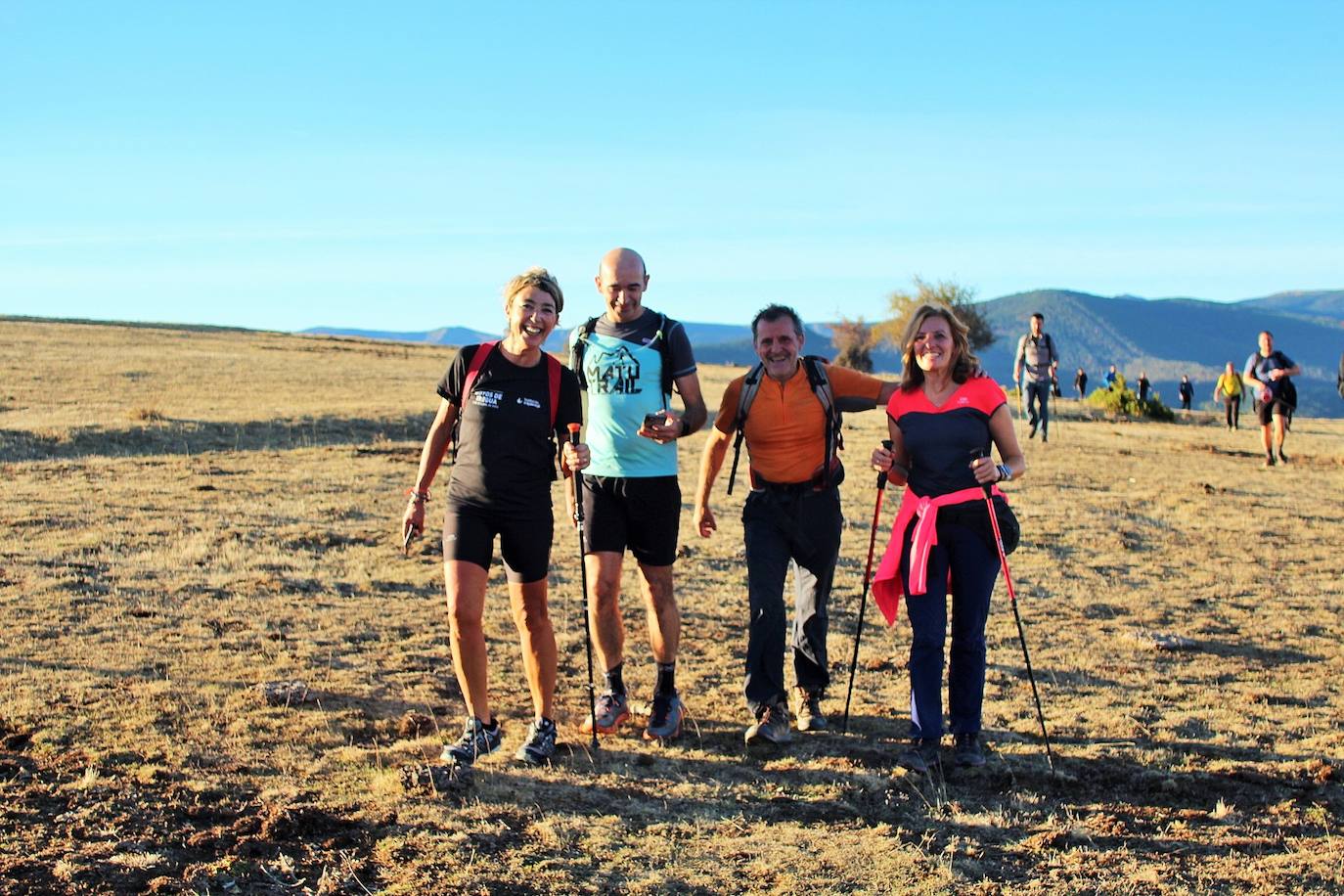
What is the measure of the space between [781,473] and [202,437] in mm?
16123

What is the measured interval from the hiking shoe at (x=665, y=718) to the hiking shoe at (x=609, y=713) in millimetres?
153

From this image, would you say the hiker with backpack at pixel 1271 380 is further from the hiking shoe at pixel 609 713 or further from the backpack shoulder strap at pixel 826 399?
the hiking shoe at pixel 609 713

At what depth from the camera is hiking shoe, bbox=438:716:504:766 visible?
5.93m

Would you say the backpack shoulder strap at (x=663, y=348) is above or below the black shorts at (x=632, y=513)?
above

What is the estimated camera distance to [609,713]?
6.52 meters

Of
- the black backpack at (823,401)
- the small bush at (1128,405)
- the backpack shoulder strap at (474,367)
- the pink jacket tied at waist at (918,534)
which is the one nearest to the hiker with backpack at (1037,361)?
the black backpack at (823,401)

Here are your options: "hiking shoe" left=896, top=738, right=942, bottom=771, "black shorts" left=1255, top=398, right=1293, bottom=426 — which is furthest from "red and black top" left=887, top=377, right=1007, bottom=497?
"black shorts" left=1255, top=398, right=1293, bottom=426

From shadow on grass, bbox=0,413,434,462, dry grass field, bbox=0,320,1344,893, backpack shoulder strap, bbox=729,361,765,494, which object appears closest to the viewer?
dry grass field, bbox=0,320,1344,893

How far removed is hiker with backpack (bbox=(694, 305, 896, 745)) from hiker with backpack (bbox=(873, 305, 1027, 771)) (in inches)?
15.3

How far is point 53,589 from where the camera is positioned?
359 inches

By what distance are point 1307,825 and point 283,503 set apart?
10.3 meters

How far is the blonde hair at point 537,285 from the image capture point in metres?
5.91

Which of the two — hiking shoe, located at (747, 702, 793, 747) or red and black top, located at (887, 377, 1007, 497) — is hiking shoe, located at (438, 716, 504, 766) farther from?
red and black top, located at (887, 377, 1007, 497)

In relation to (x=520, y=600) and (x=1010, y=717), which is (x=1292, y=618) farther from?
(x=520, y=600)
